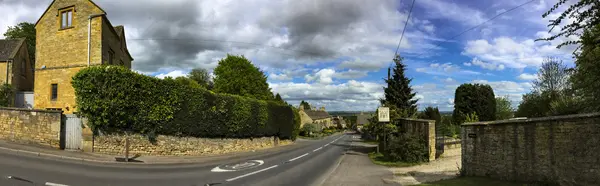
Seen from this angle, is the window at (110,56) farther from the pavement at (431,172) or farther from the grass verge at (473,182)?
the grass verge at (473,182)

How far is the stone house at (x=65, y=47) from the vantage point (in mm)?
24734

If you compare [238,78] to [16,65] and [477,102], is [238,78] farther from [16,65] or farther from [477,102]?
[477,102]

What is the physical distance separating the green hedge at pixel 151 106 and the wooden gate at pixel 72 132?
93 centimetres

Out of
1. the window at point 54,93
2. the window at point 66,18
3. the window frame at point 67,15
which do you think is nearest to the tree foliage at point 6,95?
the window at point 54,93

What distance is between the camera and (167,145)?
18422 mm

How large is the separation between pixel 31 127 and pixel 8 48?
915 inches

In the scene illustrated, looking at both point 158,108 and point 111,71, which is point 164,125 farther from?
point 111,71

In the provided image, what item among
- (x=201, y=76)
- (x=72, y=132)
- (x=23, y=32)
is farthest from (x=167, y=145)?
(x=201, y=76)

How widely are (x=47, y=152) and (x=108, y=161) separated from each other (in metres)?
2.90

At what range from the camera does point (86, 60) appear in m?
24.5

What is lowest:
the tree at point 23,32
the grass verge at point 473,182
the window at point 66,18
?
the grass verge at point 473,182

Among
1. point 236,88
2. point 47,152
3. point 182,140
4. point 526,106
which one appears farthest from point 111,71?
point 526,106

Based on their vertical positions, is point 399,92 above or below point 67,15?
below

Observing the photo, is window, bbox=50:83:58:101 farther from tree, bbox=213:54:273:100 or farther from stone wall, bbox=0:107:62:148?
tree, bbox=213:54:273:100
